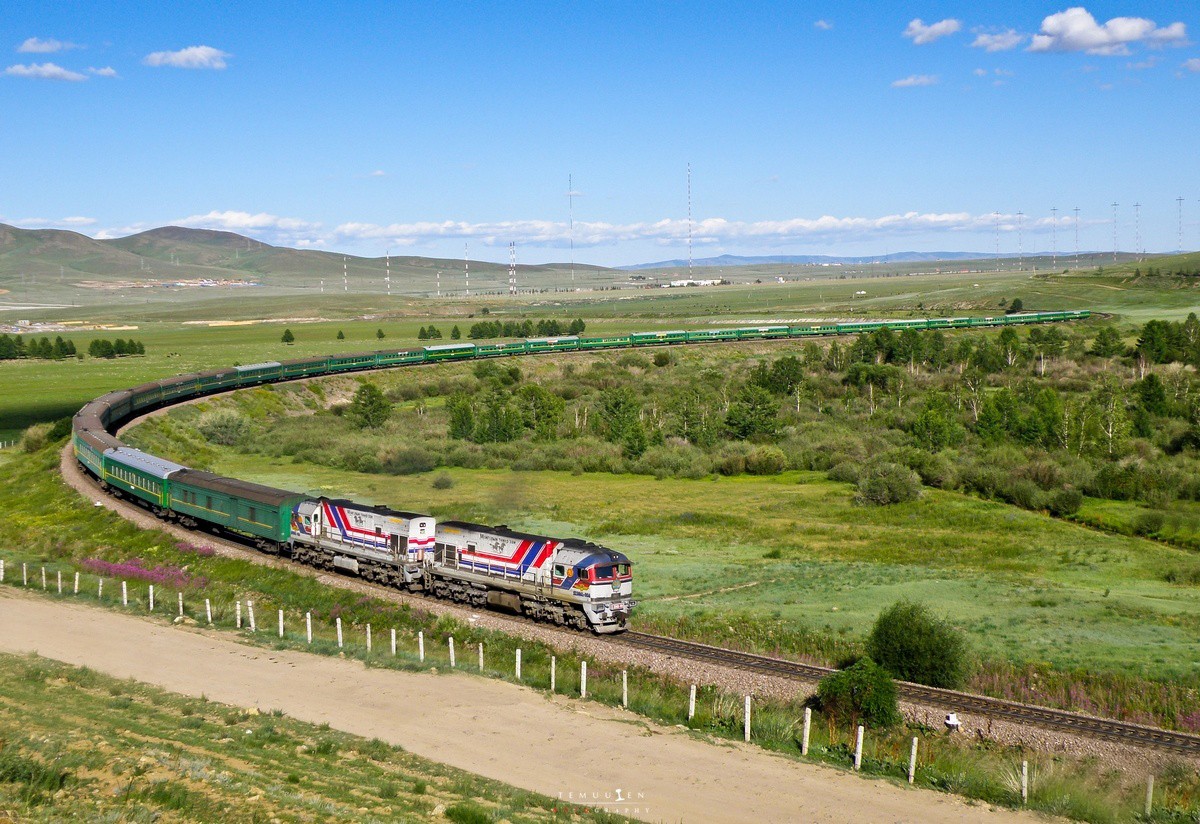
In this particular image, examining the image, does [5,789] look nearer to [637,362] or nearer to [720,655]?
[720,655]

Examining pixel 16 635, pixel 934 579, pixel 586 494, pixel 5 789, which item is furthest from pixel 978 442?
pixel 5 789

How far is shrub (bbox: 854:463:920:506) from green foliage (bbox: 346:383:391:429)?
140 ft

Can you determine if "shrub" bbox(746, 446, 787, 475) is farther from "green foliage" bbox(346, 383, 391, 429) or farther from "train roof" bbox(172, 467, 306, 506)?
"train roof" bbox(172, 467, 306, 506)

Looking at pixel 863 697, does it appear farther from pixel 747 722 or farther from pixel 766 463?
pixel 766 463

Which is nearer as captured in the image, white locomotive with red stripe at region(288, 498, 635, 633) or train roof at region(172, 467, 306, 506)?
white locomotive with red stripe at region(288, 498, 635, 633)

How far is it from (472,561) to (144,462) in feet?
80.7

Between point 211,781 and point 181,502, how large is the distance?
32254 millimetres

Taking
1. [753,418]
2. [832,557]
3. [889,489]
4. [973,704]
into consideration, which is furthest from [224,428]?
[973,704]

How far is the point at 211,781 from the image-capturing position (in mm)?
18500

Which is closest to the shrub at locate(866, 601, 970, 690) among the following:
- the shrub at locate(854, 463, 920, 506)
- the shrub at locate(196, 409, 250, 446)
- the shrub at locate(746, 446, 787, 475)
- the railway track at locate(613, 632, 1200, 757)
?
the railway track at locate(613, 632, 1200, 757)

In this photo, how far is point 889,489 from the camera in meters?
60.4

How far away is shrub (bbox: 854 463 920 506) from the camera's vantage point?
60281 mm

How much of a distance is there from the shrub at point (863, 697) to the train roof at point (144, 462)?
3505 cm

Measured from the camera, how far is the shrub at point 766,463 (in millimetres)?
72688
